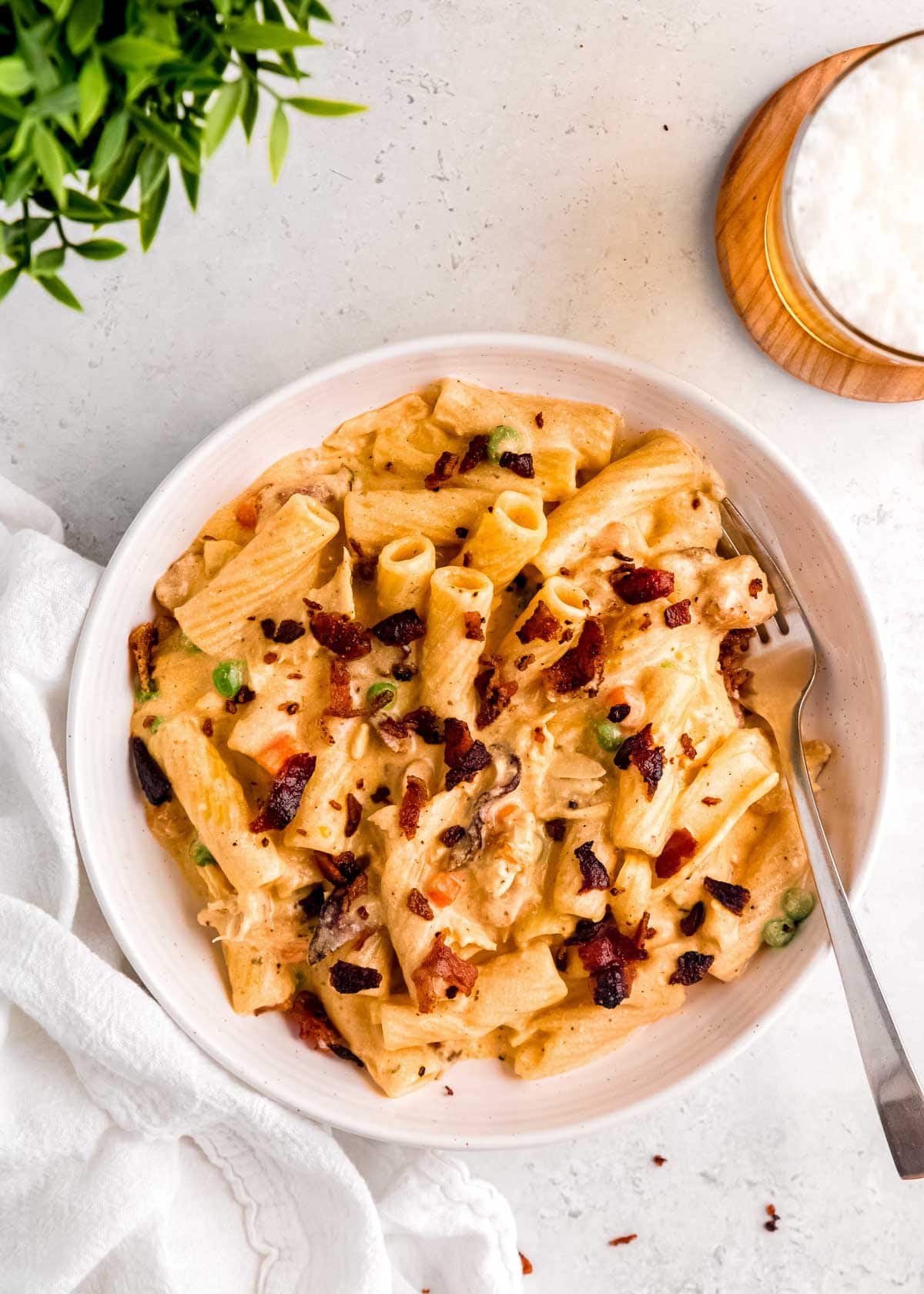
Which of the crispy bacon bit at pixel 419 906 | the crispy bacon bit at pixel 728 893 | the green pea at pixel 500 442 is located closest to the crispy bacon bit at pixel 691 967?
the crispy bacon bit at pixel 728 893

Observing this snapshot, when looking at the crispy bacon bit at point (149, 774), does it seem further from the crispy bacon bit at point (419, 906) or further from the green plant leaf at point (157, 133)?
the green plant leaf at point (157, 133)

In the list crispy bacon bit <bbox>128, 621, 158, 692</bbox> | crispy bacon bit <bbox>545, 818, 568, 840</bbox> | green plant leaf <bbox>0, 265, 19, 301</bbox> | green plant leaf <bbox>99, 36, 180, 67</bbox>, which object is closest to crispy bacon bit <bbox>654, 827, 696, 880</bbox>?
crispy bacon bit <bbox>545, 818, 568, 840</bbox>

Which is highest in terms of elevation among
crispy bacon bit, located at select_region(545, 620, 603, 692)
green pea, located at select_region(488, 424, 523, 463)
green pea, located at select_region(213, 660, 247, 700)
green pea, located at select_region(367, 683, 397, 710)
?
green pea, located at select_region(488, 424, 523, 463)

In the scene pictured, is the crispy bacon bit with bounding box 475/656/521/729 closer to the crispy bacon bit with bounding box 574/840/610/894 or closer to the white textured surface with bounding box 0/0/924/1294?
the crispy bacon bit with bounding box 574/840/610/894

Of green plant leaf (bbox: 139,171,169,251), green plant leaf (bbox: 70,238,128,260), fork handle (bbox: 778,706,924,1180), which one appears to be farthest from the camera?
fork handle (bbox: 778,706,924,1180)

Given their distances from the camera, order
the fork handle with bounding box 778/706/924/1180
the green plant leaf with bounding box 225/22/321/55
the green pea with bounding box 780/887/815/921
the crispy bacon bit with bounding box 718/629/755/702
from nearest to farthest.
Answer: the green plant leaf with bounding box 225/22/321/55 < the fork handle with bounding box 778/706/924/1180 < the green pea with bounding box 780/887/815/921 < the crispy bacon bit with bounding box 718/629/755/702

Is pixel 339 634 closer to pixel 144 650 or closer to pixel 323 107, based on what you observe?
pixel 144 650

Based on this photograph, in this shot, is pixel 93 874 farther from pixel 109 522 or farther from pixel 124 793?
pixel 109 522

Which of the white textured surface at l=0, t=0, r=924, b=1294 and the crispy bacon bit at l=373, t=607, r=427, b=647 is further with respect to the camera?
the white textured surface at l=0, t=0, r=924, b=1294
